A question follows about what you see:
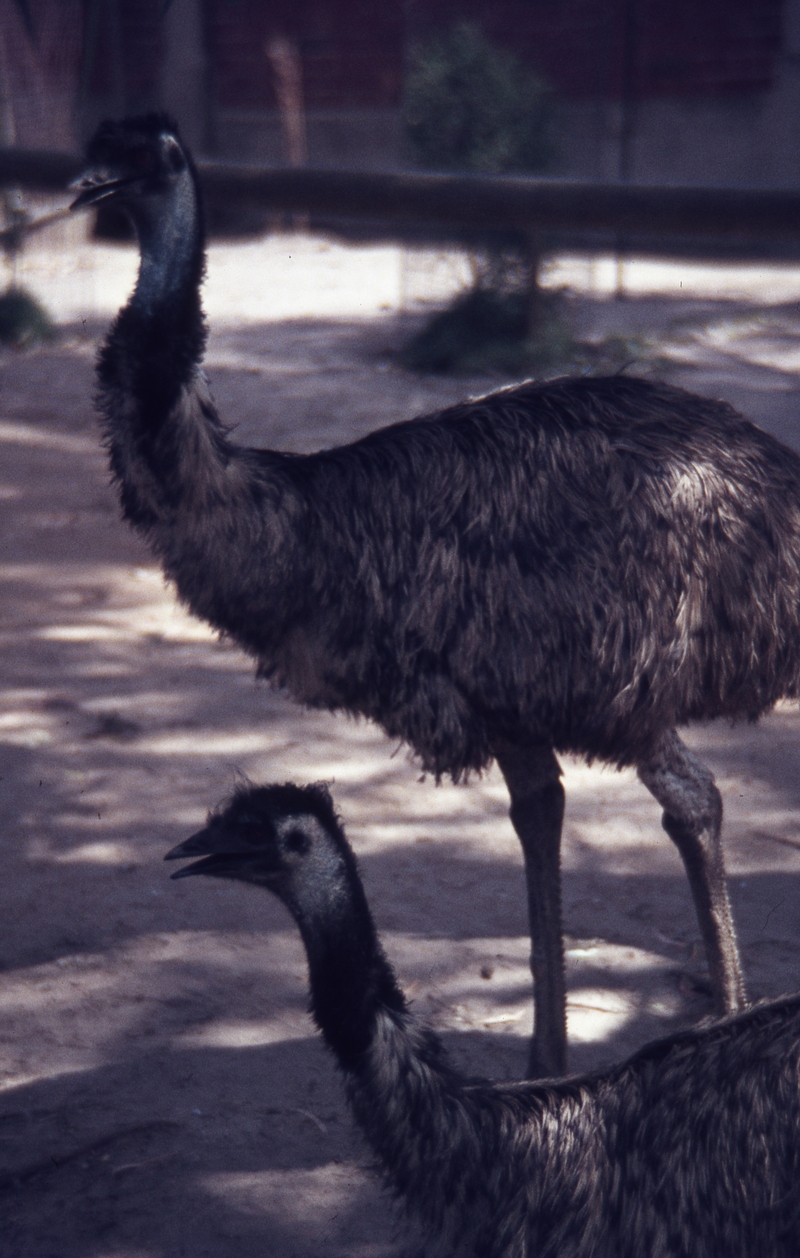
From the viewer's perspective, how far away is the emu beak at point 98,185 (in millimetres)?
2885

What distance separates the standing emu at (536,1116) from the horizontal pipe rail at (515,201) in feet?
7.08

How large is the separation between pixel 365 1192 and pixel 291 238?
1189cm

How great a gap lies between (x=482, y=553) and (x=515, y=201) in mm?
1696

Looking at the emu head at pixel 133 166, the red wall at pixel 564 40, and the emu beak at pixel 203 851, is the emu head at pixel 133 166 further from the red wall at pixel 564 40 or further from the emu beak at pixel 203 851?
the red wall at pixel 564 40

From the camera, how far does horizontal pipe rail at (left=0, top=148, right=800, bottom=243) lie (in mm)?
3783

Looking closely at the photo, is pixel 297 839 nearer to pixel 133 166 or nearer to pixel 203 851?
pixel 203 851

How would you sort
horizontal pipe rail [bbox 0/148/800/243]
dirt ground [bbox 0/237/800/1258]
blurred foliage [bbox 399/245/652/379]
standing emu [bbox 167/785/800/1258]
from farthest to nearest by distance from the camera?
blurred foliage [bbox 399/245/652/379] → horizontal pipe rail [bbox 0/148/800/243] → dirt ground [bbox 0/237/800/1258] → standing emu [bbox 167/785/800/1258]

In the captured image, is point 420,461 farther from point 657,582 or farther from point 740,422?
point 740,422

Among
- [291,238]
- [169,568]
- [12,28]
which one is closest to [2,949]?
[169,568]

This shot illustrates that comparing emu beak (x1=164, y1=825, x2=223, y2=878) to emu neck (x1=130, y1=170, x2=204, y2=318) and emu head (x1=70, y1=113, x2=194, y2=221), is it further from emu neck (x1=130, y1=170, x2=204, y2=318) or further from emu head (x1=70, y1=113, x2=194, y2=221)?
emu head (x1=70, y1=113, x2=194, y2=221)

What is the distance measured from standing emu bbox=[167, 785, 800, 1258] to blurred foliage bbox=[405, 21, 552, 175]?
24.0 feet

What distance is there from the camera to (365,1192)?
8.88ft

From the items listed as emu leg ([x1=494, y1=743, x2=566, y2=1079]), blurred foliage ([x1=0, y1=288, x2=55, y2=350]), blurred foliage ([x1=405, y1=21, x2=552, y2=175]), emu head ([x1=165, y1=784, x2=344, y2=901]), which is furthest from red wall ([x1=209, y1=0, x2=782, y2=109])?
emu head ([x1=165, y1=784, x2=344, y2=901])

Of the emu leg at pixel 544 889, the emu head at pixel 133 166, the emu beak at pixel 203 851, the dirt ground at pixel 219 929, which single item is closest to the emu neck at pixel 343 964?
the emu beak at pixel 203 851
